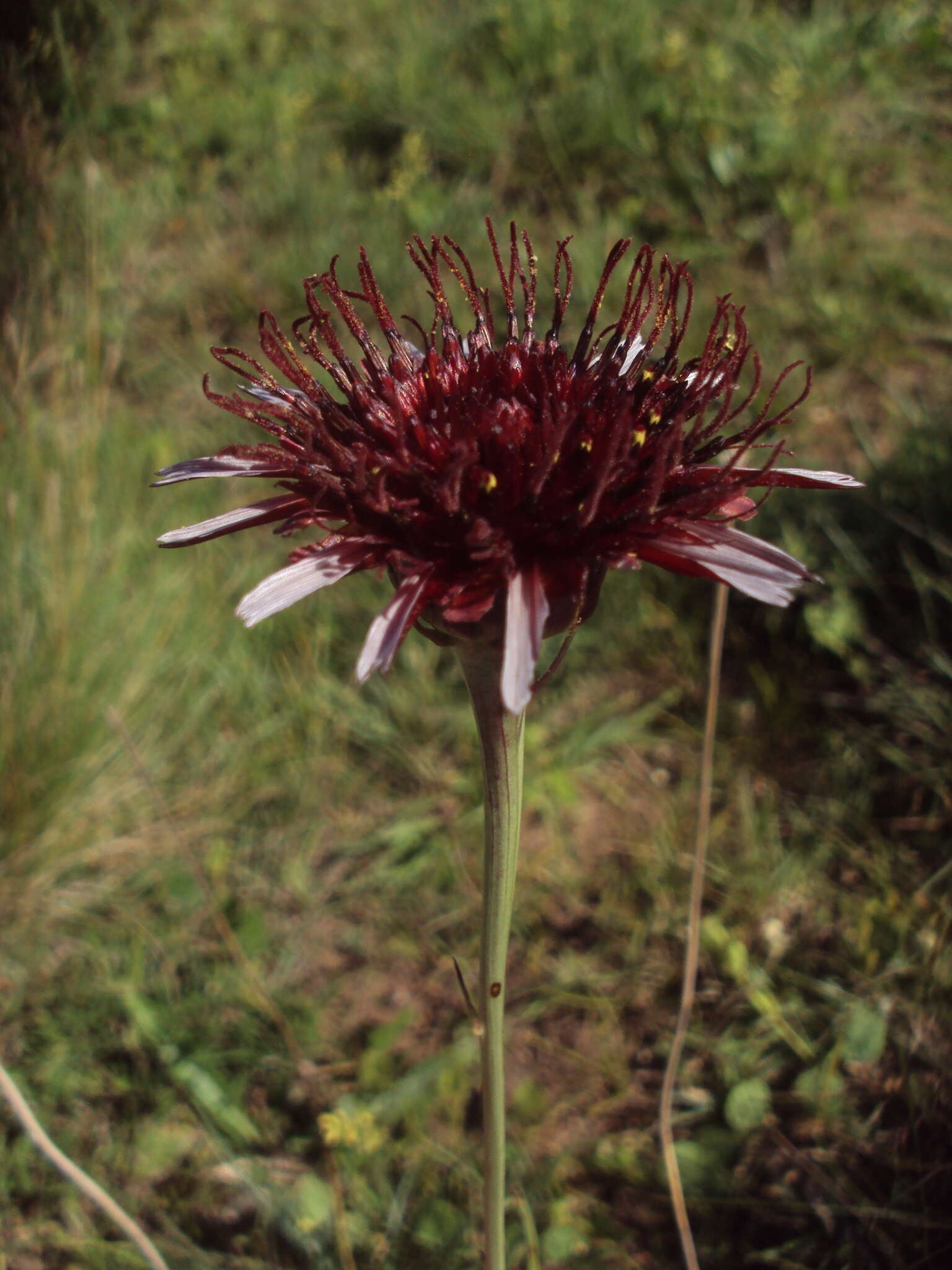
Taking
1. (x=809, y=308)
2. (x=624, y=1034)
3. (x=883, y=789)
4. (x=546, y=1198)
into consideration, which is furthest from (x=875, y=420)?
(x=546, y=1198)

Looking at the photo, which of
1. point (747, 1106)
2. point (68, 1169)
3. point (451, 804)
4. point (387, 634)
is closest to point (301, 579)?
point (387, 634)

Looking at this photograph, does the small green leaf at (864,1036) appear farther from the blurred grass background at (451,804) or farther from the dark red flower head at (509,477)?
the dark red flower head at (509,477)

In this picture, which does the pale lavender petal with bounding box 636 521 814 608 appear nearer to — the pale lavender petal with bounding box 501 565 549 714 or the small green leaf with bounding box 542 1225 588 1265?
the pale lavender petal with bounding box 501 565 549 714

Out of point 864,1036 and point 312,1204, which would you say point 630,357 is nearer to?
point 864,1036

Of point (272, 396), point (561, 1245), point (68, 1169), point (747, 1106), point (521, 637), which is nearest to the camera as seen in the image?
point (521, 637)

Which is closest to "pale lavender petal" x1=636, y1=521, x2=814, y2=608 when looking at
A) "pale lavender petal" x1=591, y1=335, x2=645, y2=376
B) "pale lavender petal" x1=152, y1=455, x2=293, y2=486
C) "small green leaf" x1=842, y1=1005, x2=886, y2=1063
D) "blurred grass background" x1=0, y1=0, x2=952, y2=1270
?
"pale lavender petal" x1=591, y1=335, x2=645, y2=376

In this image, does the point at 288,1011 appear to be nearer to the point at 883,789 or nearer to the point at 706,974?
the point at 706,974

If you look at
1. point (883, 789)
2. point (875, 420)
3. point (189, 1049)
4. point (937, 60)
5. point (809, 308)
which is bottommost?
point (189, 1049)
